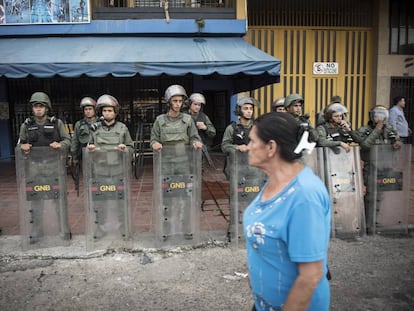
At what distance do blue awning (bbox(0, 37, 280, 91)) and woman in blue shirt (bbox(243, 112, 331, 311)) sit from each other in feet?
20.8

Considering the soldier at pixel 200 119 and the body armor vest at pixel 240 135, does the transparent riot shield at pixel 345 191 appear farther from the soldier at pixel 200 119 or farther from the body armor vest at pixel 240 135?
the soldier at pixel 200 119

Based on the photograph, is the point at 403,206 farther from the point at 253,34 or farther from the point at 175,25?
the point at 253,34

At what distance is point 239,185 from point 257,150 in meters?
2.99

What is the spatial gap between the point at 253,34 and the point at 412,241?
842cm

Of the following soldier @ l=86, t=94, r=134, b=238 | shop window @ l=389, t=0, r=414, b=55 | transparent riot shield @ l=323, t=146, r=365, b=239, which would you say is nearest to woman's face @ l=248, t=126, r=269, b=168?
soldier @ l=86, t=94, r=134, b=238

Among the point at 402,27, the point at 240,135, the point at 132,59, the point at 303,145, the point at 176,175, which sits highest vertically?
the point at 402,27

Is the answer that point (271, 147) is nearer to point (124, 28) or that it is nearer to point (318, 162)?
point (318, 162)

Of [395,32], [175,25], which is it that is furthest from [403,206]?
[395,32]

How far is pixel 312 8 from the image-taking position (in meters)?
11.8

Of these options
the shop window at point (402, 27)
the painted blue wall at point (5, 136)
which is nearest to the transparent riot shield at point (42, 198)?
the painted blue wall at point (5, 136)

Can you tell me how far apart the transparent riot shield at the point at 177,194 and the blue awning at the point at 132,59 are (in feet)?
12.1

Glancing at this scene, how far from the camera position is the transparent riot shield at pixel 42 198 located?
4.46 m

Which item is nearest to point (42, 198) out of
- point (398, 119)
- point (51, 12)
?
point (51, 12)

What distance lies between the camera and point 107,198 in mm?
4477
